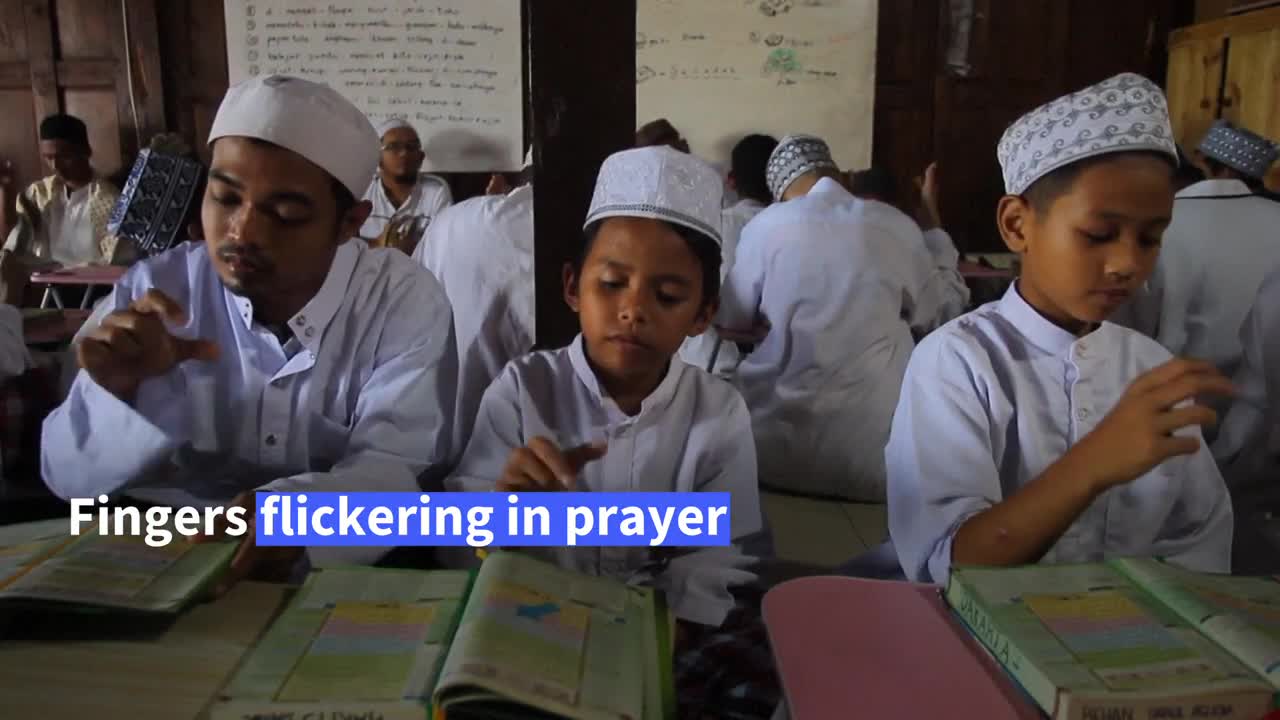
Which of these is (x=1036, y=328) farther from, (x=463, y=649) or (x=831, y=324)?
(x=831, y=324)

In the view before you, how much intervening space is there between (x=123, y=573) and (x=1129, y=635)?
926mm

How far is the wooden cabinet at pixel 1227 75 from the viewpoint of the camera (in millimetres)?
4160

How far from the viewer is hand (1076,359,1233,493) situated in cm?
103

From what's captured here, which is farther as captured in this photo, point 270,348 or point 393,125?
point 393,125

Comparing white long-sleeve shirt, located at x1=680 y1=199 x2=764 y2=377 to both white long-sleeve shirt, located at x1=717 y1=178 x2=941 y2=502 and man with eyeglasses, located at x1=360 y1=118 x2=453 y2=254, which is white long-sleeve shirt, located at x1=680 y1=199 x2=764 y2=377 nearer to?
white long-sleeve shirt, located at x1=717 y1=178 x2=941 y2=502

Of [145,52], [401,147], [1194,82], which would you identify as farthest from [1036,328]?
[145,52]

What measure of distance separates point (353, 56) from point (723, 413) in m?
0.97

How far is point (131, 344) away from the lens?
48.5 inches

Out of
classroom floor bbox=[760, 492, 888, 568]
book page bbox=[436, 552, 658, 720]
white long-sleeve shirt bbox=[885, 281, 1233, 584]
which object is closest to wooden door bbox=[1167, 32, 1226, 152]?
classroom floor bbox=[760, 492, 888, 568]

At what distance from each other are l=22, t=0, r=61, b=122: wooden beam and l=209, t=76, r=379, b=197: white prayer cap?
4722 mm

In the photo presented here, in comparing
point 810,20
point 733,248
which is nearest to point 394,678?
point 733,248

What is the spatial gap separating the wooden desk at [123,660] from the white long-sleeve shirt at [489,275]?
1.37 m

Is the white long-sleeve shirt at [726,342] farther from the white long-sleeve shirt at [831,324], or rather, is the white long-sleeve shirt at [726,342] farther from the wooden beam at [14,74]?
the wooden beam at [14,74]

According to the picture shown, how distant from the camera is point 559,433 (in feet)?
4.30
